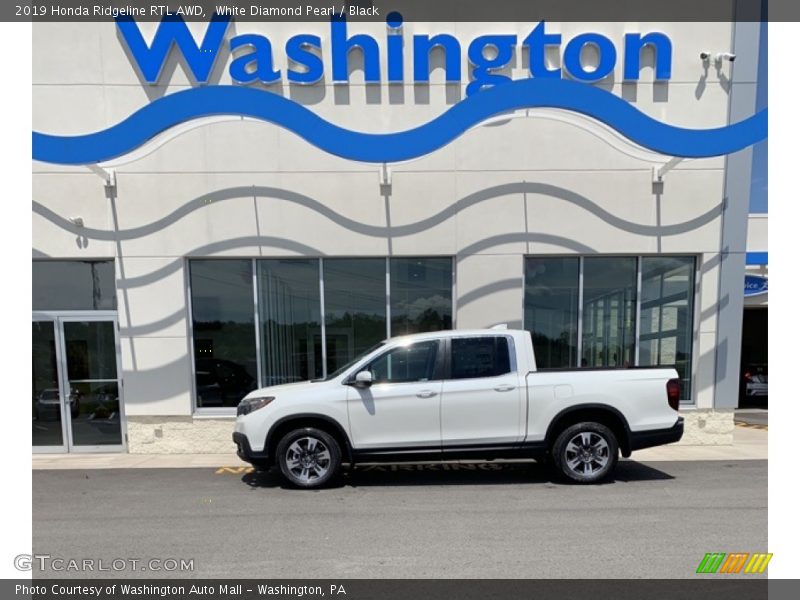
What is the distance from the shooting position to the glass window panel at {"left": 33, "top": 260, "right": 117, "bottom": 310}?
28.1ft

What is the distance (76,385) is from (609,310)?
33.4ft

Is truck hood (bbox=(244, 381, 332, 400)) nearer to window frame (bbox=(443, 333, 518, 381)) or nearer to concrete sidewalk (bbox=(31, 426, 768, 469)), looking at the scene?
window frame (bbox=(443, 333, 518, 381))

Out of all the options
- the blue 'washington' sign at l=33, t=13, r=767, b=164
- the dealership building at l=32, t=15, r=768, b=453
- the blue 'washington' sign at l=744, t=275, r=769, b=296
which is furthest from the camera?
the blue 'washington' sign at l=744, t=275, r=769, b=296

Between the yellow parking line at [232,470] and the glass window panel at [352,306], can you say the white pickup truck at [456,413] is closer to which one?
the yellow parking line at [232,470]

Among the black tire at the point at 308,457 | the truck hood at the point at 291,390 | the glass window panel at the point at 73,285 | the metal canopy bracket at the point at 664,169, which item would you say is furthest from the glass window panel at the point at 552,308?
the glass window panel at the point at 73,285

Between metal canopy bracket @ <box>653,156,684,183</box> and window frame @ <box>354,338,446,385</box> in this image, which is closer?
window frame @ <box>354,338,446,385</box>

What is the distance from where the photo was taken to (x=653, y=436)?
5980 mm

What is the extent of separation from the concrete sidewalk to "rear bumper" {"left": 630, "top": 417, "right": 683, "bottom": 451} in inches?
58.7

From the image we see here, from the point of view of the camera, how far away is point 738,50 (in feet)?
27.6

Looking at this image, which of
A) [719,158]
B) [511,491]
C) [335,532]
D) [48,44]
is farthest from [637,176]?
[48,44]

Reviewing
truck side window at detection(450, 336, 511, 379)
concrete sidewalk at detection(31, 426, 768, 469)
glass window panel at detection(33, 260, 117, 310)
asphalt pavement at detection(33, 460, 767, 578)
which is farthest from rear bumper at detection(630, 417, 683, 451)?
glass window panel at detection(33, 260, 117, 310)

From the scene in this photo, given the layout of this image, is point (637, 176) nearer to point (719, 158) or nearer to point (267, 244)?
point (719, 158)

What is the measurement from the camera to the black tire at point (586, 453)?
Answer: 5.96 m

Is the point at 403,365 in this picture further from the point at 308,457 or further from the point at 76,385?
the point at 76,385
